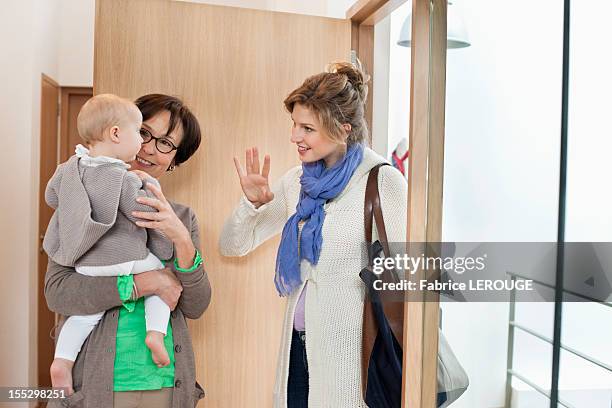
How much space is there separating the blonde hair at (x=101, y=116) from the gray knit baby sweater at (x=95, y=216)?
0.08 meters

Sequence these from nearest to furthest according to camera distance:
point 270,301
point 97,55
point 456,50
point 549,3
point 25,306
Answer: point 549,3
point 456,50
point 97,55
point 270,301
point 25,306

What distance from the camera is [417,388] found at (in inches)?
64.7

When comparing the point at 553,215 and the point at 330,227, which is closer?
the point at 553,215

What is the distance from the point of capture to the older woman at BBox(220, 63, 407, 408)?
1716 mm

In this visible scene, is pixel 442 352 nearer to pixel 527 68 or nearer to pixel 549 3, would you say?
pixel 527 68

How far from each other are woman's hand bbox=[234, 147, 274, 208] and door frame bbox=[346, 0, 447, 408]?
1.66 feet

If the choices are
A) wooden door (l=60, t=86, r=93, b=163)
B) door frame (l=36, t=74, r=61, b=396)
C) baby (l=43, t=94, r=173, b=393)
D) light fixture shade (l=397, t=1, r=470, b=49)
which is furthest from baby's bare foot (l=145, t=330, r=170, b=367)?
wooden door (l=60, t=86, r=93, b=163)

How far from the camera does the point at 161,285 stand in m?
1.65

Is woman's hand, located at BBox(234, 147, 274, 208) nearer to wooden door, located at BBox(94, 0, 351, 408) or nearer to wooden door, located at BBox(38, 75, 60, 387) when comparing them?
wooden door, located at BBox(94, 0, 351, 408)

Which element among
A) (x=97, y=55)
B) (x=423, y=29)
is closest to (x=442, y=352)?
(x=423, y=29)

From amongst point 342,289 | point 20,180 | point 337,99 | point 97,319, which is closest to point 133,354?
point 97,319

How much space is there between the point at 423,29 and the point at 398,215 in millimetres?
520

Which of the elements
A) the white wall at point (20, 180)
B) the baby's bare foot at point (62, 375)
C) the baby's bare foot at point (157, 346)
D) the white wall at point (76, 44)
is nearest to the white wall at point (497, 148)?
the baby's bare foot at point (157, 346)

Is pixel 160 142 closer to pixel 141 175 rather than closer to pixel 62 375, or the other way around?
pixel 141 175
